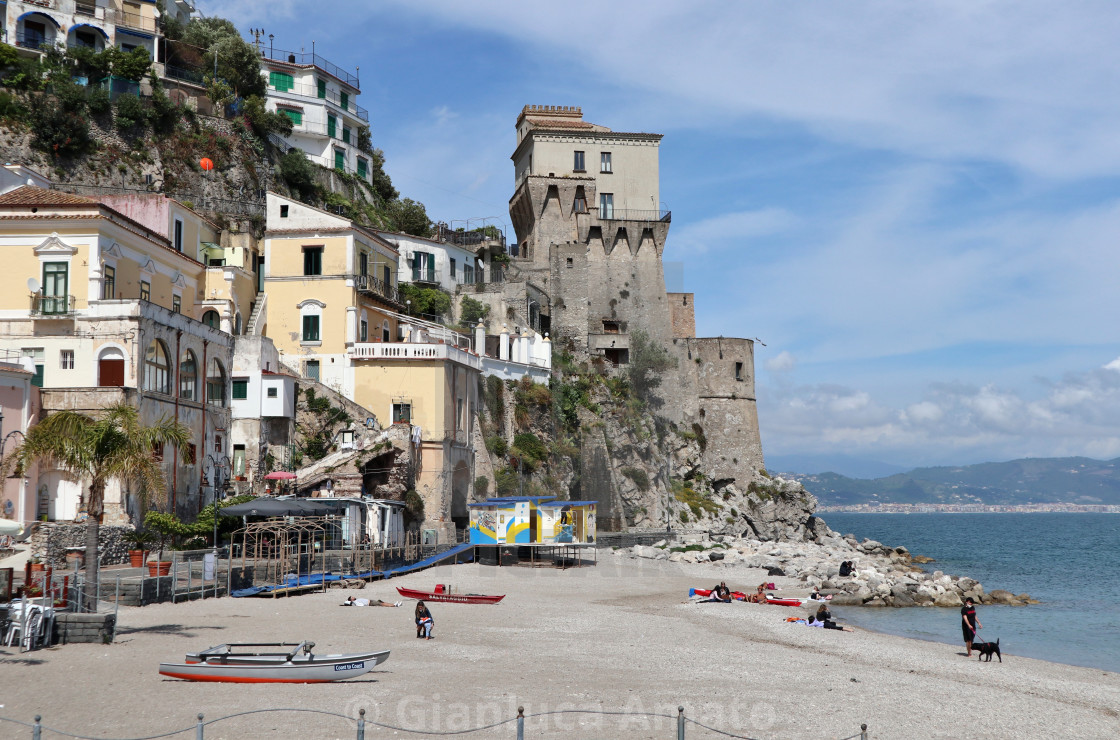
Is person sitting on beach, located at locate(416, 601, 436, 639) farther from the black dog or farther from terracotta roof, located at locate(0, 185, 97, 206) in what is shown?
terracotta roof, located at locate(0, 185, 97, 206)

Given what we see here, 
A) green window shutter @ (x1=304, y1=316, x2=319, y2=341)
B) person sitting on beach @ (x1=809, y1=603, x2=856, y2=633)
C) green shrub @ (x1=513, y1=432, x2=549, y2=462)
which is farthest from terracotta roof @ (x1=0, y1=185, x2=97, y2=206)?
person sitting on beach @ (x1=809, y1=603, x2=856, y2=633)

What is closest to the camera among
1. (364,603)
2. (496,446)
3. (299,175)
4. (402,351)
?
(364,603)

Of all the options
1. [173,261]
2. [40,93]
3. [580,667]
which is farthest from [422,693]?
[40,93]

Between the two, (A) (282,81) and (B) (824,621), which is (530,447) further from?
(A) (282,81)

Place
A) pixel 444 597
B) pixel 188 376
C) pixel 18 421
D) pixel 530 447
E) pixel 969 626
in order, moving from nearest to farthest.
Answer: pixel 969 626 < pixel 444 597 < pixel 18 421 < pixel 188 376 < pixel 530 447

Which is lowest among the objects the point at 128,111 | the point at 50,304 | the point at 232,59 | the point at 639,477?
the point at 639,477

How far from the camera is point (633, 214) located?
6425 cm

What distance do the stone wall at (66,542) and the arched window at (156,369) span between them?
5534mm

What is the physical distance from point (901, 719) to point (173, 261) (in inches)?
1338

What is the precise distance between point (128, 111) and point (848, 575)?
41.4 m

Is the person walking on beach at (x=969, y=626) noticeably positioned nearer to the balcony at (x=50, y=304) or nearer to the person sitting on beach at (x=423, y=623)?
the person sitting on beach at (x=423, y=623)

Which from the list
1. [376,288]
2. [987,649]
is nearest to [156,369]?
[376,288]

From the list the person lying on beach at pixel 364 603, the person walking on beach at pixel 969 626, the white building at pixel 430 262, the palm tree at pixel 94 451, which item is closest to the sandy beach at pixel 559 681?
the person walking on beach at pixel 969 626

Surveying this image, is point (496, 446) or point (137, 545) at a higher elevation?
point (496, 446)
